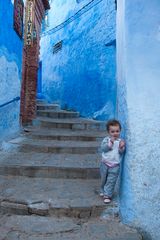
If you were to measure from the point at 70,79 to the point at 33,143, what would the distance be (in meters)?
4.79

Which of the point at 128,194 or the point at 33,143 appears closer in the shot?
the point at 128,194

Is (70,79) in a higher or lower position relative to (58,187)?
higher

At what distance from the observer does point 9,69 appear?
605 centimetres

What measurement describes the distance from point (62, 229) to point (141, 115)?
144 cm

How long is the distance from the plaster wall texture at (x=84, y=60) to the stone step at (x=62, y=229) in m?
5.03

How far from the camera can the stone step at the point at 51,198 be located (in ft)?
11.7

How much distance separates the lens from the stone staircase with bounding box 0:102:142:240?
3225 millimetres

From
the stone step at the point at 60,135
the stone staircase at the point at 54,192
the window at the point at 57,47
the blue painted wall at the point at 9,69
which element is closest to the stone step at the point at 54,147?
the stone staircase at the point at 54,192

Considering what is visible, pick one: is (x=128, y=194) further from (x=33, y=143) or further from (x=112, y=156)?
(x=33, y=143)

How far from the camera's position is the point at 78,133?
720cm

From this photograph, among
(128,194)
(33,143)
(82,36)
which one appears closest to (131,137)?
(128,194)

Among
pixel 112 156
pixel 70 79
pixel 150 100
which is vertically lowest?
pixel 112 156

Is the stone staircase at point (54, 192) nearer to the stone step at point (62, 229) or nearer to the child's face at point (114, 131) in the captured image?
the stone step at point (62, 229)

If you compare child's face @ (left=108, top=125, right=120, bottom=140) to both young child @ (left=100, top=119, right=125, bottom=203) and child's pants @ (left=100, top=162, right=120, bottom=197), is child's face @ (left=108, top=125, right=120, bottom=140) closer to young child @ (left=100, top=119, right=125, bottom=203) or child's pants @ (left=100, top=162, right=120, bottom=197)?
young child @ (left=100, top=119, right=125, bottom=203)
